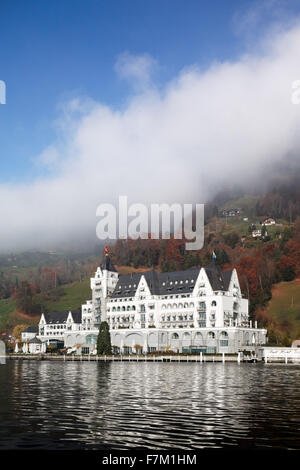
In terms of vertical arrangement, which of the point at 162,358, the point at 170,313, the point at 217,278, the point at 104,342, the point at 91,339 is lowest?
the point at 162,358

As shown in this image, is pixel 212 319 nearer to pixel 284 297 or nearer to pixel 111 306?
pixel 111 306

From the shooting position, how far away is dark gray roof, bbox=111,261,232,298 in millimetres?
140400

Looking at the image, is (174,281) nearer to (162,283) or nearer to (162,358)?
(162,283)

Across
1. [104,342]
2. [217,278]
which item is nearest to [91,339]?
[104,342]

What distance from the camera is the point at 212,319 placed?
13525 cm

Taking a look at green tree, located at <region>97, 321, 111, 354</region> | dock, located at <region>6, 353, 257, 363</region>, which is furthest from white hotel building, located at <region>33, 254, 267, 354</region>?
dock, located at <region>6, 353, 257, 363</region>

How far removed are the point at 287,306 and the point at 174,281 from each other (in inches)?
2060

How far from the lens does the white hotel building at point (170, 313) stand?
134 meters

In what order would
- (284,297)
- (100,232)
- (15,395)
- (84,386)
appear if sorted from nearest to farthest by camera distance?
(15,395) < (84,386) < (100,232) < (284,297)

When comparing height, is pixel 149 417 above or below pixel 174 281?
below

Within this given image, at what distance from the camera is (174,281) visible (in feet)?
489

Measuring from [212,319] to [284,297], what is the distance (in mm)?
59618

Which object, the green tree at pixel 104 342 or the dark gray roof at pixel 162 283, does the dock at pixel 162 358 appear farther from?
the dark gray roof at pixel 162 283
